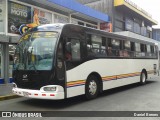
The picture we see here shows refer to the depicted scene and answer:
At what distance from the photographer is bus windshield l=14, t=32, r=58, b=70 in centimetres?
739

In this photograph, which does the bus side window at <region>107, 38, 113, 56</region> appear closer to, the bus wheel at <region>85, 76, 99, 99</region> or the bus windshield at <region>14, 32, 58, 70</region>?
the bus wheel at <region>85, 76, 99, 99</region>

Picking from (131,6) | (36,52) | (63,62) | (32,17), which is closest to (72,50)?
(63,62)

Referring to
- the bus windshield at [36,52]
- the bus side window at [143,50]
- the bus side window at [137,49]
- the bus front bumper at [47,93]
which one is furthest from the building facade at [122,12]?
the bus front bumper at [47,93]

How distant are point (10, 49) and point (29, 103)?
6739mm

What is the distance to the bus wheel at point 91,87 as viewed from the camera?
8812 mm

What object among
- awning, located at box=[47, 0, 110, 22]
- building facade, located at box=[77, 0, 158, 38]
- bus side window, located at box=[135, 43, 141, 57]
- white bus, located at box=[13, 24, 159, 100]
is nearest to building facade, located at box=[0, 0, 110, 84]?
awning, located at box=[47, 0, 110, 22]

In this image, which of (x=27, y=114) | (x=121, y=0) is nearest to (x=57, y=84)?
(x=27, y=114)

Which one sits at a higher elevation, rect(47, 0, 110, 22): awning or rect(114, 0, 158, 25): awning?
rect(114, 0, 158, 25): awning

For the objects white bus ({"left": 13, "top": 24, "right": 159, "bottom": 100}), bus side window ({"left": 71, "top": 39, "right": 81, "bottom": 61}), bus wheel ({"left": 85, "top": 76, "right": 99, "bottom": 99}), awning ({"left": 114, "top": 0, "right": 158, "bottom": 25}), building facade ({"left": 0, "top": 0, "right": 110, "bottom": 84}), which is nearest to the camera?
white bus ({"left": 13, "top": 24, "right": 159, "bottom": 100})

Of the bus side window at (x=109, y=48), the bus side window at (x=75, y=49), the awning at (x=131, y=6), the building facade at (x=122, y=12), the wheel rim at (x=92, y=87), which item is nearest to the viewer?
the bus side window at (x=75, y=49)

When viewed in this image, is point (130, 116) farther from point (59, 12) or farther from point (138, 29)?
point (138, 29)

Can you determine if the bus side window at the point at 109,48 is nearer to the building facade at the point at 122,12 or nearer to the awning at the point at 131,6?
the building facade at the point at 122,12

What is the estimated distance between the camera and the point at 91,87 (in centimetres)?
903

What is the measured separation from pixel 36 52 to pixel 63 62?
941 millimetres
